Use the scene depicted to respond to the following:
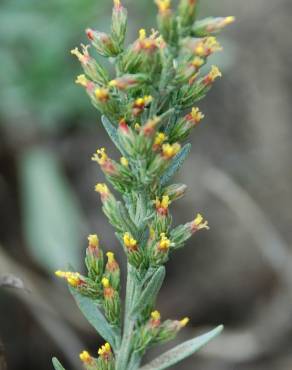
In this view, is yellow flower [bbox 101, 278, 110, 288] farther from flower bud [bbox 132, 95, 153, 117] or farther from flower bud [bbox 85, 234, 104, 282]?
flower bud [bbox 132, 95, 153, 117]

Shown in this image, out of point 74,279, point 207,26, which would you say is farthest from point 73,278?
point 207,26

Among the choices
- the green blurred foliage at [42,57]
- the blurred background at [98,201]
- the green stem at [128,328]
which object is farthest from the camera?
the green blurred foliage at [42,57]

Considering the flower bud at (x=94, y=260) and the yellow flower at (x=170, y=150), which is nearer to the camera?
the yellow flower at (x=170, y=150)

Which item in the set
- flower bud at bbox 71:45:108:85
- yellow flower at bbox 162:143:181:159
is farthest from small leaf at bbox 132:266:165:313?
flower bud at bbox 71:45:108:85

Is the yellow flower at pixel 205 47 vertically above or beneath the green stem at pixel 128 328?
above

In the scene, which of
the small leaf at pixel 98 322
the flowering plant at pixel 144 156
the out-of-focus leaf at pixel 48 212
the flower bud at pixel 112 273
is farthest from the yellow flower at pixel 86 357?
the out-of-focus leaf at pixel 48 212

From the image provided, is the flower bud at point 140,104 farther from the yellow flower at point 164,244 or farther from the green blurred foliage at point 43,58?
the green blurred foliage at point 43,58

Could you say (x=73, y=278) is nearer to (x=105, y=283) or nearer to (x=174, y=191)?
(x=105, y=283)
